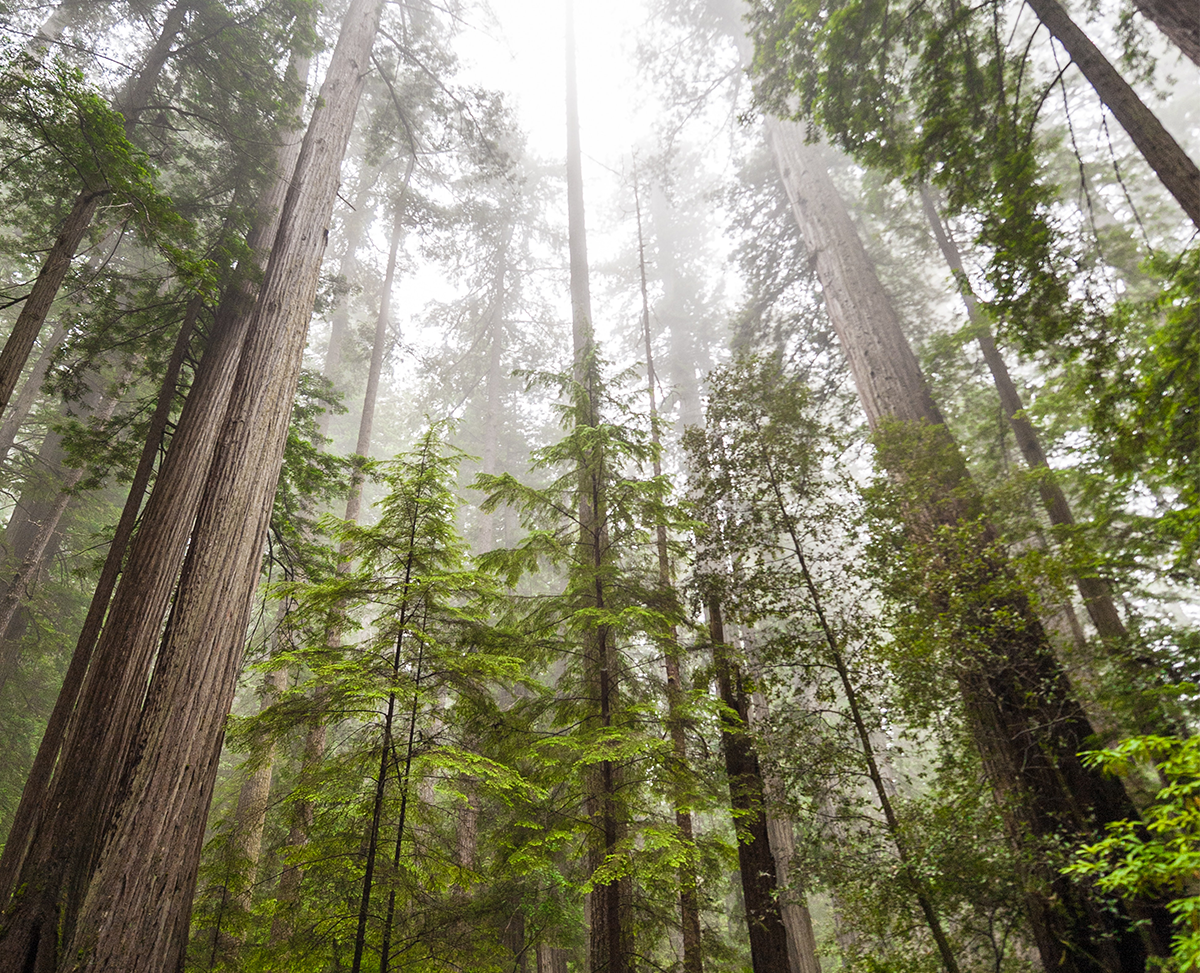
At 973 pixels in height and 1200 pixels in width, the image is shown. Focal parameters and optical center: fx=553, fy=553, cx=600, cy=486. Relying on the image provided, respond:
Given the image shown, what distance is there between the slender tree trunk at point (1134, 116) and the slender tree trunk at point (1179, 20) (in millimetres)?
303

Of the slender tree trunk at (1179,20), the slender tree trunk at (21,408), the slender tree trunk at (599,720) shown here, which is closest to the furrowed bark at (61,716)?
the slender tree trunk at (599,720)

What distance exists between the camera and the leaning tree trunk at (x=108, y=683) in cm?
400

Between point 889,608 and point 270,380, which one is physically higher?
point 270,380

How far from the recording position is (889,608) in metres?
5.21

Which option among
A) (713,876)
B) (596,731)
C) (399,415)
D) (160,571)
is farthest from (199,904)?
(399,415)

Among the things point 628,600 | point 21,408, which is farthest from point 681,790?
point 21,408

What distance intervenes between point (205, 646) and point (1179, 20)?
8.64 m

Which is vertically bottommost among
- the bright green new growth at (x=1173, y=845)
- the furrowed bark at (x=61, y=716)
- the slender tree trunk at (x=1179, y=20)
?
the bright green new growth at (x=1173, y=845)

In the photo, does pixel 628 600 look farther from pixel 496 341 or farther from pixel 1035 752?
pixel 496 341

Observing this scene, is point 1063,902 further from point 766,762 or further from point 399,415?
point 399,415

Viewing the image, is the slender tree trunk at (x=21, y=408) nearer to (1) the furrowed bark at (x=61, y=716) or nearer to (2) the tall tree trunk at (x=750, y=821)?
(1) the furrowed bark at (x=61, y=716)

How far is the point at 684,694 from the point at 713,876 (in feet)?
6.32

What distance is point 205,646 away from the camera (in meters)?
4.56

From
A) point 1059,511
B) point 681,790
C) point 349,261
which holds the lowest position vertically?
point 681,790
